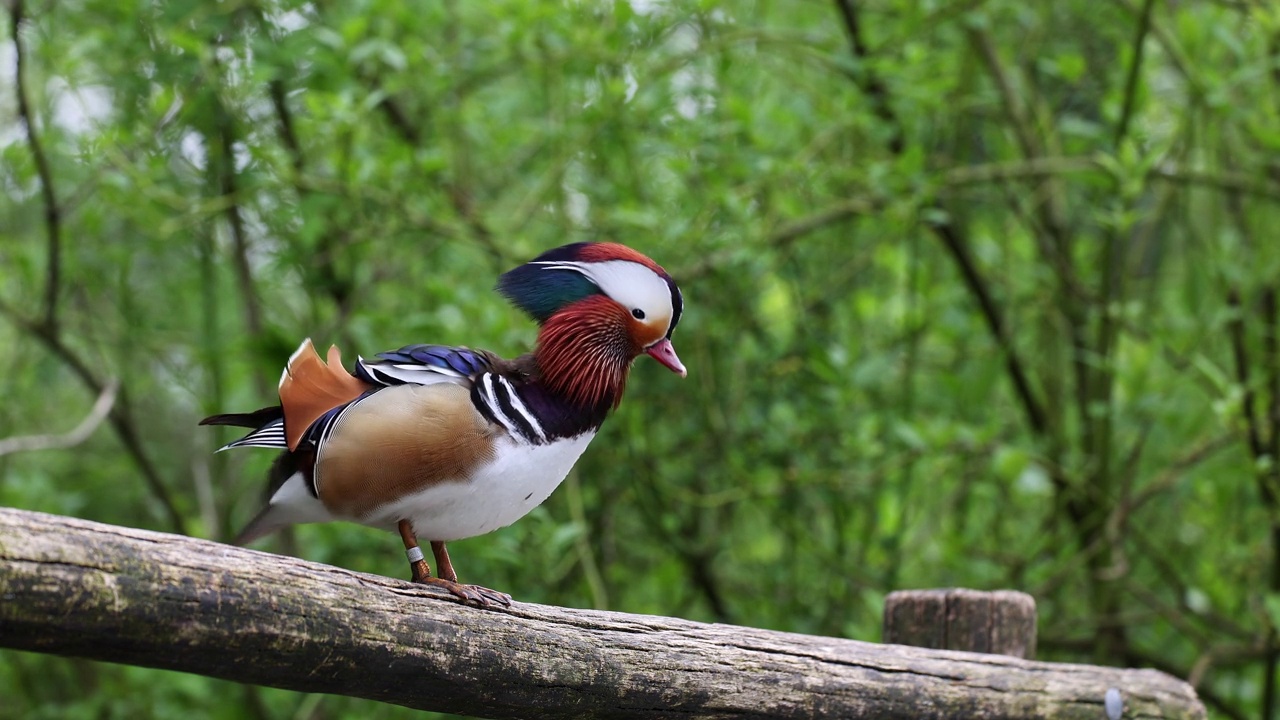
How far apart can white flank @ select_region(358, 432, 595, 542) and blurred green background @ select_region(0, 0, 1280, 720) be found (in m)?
0.92

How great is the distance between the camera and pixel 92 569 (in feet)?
3.38

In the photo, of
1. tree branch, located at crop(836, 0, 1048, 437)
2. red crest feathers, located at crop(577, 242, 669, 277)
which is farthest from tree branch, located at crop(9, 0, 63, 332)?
tree branch, located at crop(836, 0, 1048, 437)

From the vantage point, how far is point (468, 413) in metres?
1.40

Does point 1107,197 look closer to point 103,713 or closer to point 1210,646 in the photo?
point 1210,646

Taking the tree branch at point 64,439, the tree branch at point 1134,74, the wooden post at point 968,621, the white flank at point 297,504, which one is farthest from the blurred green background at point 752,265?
the white flank at point 297,504

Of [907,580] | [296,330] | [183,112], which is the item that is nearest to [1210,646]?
[907,580]

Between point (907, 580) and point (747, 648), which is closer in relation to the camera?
point (747, 648)

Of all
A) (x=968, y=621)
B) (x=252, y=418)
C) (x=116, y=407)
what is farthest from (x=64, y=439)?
(x=968, y=621)

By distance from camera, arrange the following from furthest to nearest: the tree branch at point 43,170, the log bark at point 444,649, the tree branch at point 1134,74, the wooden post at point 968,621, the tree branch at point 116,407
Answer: the tree branch at point 116,407, the tree branch at point 1134,74, the tree branch at point 43,170, the wooden post at point 968,621, the log bark at point 444,649

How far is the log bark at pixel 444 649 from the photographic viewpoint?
103 cm

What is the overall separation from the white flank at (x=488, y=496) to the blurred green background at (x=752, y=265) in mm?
923

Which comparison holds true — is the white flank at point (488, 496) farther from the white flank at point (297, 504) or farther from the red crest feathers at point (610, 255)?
the red crest feathers at point (610, 255)

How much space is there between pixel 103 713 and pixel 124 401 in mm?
1086

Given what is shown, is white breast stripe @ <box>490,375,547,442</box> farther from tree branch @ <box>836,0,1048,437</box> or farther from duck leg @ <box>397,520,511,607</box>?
tree branch @ <box>836,0,1048,437</box>
